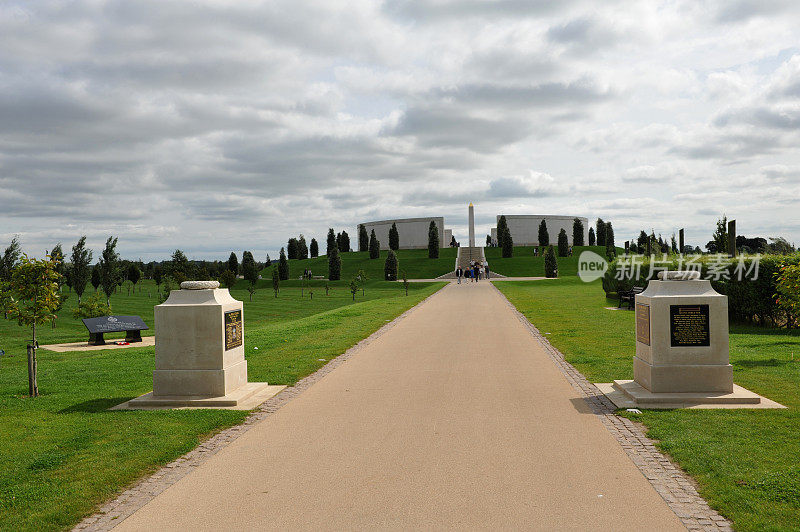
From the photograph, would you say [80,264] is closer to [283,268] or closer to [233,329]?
[233,329]

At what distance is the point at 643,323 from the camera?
361 inches

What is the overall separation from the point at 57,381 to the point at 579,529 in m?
10.3

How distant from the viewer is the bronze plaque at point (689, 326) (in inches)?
335

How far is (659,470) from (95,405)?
26.4 ft

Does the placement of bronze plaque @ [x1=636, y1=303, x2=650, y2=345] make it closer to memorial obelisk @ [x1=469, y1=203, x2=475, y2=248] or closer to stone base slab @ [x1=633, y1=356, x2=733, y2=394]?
stone base slab @ [x1=633, y1=356, x2=733, y2=394]

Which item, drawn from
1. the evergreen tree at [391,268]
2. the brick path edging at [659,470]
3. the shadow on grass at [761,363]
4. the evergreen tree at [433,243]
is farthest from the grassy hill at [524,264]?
the brick path edging at [659,470]

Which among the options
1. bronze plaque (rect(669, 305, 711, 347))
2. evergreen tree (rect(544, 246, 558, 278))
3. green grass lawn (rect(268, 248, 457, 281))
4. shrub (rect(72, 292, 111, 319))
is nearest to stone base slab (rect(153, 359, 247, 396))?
bronze plaque (rect(669, 305, 711, 347))

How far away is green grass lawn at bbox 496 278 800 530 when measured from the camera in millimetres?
4785

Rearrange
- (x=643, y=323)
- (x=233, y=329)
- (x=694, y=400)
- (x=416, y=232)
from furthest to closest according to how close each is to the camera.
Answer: (x=416, y=232) → (x=233, y=329) → (x=643, y=323) → (x=694, y=400)

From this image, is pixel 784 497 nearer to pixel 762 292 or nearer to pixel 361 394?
pixel 361 394

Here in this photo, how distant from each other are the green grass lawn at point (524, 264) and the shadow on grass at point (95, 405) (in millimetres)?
62657

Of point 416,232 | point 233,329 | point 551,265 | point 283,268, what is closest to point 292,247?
point 416,232

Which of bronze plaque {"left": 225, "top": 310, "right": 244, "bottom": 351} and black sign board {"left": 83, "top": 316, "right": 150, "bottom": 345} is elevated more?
bronze plaque {"left": 225, "top": 310, "right": 244, "bottom": 351}

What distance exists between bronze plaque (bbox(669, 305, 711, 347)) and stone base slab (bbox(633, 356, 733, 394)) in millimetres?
364
